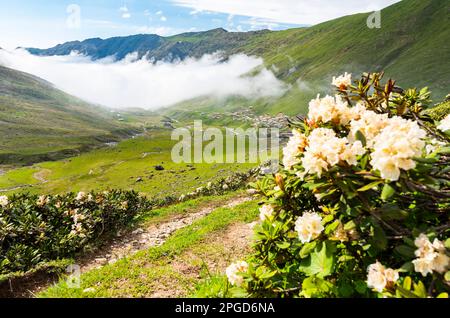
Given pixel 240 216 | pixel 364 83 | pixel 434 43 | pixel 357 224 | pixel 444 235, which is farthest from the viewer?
pixel 434 43

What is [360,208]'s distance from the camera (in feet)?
12.3

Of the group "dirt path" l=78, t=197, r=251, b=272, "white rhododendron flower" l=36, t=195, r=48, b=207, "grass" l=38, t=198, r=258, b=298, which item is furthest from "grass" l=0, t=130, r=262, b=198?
"grass" l=38, t=198, r=258, b=298

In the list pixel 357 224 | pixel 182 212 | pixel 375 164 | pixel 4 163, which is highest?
pixel 375 164

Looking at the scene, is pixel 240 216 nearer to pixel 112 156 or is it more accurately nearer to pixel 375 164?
pixel 375 164

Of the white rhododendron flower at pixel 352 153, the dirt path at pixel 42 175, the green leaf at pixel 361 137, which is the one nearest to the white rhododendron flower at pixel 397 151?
the white rhododendron flower at pixel 352 153

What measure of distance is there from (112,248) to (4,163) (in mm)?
188072

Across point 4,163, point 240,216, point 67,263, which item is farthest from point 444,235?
point 4,163

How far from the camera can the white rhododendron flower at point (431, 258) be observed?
3.22 meters

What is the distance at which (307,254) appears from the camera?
421cm

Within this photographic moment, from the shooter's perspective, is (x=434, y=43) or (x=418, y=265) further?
(x=434, y=43)

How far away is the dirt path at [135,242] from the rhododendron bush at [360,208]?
8471 millimetres

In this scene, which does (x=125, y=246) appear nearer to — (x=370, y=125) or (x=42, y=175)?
(x=370, y=125)

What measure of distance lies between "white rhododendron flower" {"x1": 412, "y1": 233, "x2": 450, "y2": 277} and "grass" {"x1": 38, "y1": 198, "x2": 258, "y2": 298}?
5.09 metres

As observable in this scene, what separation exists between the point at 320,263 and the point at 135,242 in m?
12.1
